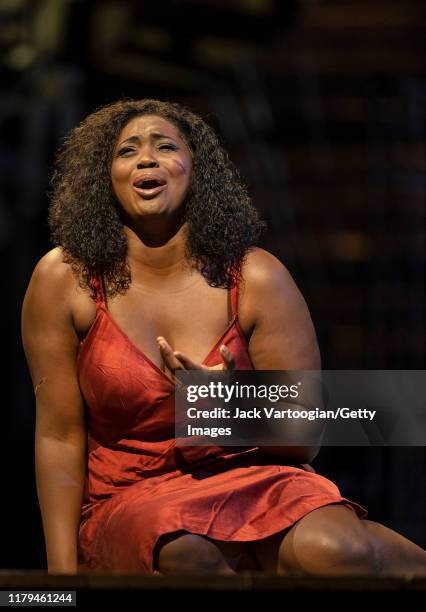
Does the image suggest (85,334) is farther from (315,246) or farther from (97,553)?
(315,246)

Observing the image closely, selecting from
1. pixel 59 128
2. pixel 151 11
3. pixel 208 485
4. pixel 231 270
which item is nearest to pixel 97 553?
pixel 208 485

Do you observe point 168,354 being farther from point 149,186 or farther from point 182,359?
point 149,186

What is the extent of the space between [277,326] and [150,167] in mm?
399

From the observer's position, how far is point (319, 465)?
3092 mm

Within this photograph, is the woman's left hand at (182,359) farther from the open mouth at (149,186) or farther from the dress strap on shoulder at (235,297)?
the open mouth at (149,186)

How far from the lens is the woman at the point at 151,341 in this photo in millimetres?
1860

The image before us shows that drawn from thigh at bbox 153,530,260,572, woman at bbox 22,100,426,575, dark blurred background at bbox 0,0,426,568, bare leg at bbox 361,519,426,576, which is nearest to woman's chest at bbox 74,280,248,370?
woman at bbox 22,100,426,575

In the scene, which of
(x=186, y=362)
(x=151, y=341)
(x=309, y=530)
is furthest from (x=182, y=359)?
(x=309, y=530)

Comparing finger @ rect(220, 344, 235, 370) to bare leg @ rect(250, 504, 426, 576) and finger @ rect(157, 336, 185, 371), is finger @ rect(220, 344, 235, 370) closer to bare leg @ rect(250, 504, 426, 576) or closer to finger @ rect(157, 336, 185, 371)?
finger @ rect(157, 336, 185, 371)

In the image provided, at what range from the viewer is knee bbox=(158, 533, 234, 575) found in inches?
68.8

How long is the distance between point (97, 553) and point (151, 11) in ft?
4.76

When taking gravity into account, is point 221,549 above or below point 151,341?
below

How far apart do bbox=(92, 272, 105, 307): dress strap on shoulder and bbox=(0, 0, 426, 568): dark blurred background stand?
0.75 m

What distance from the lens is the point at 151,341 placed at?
2014 millimetres
